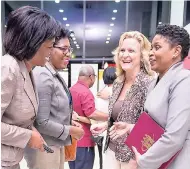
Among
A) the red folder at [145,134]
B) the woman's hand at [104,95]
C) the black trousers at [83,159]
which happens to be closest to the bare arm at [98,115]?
the woman's hand at [104,95]

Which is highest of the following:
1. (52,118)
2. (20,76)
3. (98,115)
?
(20,76)

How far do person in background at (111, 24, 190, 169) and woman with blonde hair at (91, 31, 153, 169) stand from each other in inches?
16.8

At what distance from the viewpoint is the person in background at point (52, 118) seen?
1.59 m

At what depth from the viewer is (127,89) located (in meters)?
1.94

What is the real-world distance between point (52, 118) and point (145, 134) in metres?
0.62

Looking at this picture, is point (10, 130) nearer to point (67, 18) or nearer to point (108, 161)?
point (108, 161)

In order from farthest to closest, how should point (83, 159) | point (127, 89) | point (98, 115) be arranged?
point (83, 159), point (98, 115), point (127, 89)

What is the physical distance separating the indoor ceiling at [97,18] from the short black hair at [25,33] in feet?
21.3

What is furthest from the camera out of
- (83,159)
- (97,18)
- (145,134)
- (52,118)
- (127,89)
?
(97,18)

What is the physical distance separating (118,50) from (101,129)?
65cm

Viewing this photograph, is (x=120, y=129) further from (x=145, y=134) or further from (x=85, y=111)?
(x=85, y=111)

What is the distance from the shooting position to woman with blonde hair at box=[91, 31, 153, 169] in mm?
1810

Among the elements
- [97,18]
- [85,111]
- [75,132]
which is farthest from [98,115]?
[97,18]

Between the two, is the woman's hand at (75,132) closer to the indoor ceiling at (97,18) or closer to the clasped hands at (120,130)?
the clasped hands at (120,130)
